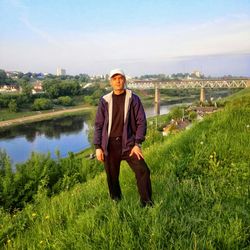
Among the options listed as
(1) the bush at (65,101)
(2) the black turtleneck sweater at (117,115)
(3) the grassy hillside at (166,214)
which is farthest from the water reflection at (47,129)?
(2) the black turtleneck sweater at (117,115)

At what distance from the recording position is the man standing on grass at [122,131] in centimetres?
320

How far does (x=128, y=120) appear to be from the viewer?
329 cm

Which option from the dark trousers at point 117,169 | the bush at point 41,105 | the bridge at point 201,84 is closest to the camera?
the dark trousers at point 117,169

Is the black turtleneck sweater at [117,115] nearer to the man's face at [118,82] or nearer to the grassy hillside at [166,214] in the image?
the man's face at [118,82]

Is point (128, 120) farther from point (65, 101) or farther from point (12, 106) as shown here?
point (65, 101)

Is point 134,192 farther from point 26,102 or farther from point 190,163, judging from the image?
Answer: point 26,102

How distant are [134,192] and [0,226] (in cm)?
147

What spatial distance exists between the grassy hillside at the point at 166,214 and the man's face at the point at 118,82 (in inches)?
41.4

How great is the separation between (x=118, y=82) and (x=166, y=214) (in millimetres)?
1305

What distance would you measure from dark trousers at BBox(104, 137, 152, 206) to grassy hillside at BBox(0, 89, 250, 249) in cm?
12

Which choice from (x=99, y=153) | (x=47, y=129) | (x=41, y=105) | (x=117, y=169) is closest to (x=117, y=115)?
(x=99, y=153)

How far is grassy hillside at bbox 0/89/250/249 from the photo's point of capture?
94.0 inches

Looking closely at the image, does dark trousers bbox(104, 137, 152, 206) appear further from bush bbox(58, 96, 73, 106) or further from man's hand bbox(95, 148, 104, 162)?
bush bbox(58, 96, 73, 106)

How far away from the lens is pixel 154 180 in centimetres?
411
